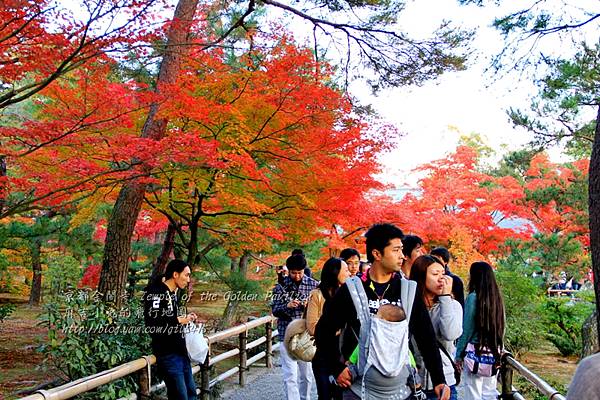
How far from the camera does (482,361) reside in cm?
432

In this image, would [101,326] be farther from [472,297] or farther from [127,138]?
[472,297]

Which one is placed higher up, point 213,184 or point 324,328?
point 213,184

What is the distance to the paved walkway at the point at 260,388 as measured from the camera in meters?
6.58

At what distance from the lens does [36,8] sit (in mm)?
4965

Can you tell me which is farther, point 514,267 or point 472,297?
point 514,267

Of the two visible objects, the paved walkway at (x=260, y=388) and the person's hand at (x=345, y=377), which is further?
the paved walkway at (x=260, y=388)

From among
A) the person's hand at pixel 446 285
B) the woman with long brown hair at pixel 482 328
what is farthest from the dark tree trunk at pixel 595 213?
the person's hand at pixel 446 285

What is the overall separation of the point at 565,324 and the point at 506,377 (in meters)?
8.41

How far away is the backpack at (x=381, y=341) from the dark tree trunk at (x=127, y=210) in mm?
5372

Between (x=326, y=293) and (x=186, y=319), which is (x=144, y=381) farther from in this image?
(x=326, y=293)

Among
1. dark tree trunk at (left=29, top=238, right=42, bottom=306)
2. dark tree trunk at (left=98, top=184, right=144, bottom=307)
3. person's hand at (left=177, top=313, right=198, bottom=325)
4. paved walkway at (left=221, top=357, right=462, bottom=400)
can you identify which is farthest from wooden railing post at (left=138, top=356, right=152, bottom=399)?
dark tree trunk at (left=29, top=238, right=42, bottom=306)

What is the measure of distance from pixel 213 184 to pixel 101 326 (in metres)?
3.86

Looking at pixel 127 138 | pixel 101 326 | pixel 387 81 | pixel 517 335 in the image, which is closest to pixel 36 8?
pixel 127 138

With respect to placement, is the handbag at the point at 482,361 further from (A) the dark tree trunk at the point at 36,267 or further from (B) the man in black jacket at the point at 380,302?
(A) the dark tree trunk at the point at 36,267
